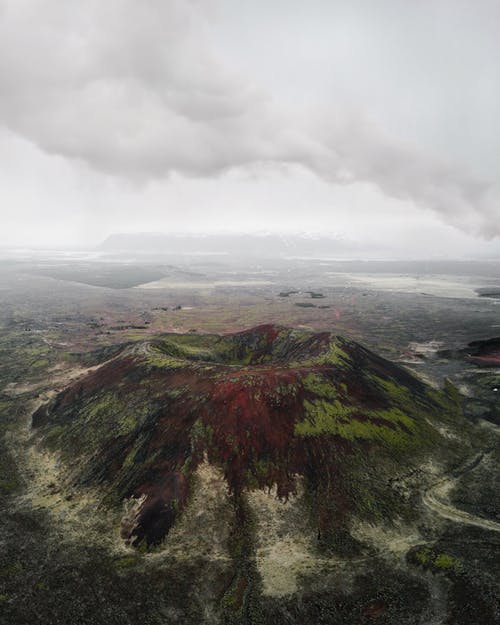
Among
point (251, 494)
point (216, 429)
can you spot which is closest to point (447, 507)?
point (251, 494)

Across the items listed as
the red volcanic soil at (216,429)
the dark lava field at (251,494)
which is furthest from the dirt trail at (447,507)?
the red volcanic soil at (216,429)

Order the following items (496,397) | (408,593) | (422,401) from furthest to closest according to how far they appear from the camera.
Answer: (496,397), (422,401), (408,593)

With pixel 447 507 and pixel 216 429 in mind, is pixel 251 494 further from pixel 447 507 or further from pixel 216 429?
pixel 447 507

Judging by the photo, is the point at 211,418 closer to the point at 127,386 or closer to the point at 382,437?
the point at 127,386

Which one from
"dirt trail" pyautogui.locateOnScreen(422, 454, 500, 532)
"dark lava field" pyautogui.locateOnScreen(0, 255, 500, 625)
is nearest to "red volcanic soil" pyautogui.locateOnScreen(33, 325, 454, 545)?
"dark lava field" pyautogui.locateOnScreen(0, 255, 500, 625)

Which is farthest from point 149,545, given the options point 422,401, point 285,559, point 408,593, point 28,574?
point 422,401

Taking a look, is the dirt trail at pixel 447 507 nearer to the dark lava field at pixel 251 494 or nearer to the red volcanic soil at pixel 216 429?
the dark lava field at pixel 251 494

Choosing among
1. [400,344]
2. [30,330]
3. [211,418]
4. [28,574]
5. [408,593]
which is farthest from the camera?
[30,330]

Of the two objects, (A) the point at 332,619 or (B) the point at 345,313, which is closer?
(A) the point at 332,619
